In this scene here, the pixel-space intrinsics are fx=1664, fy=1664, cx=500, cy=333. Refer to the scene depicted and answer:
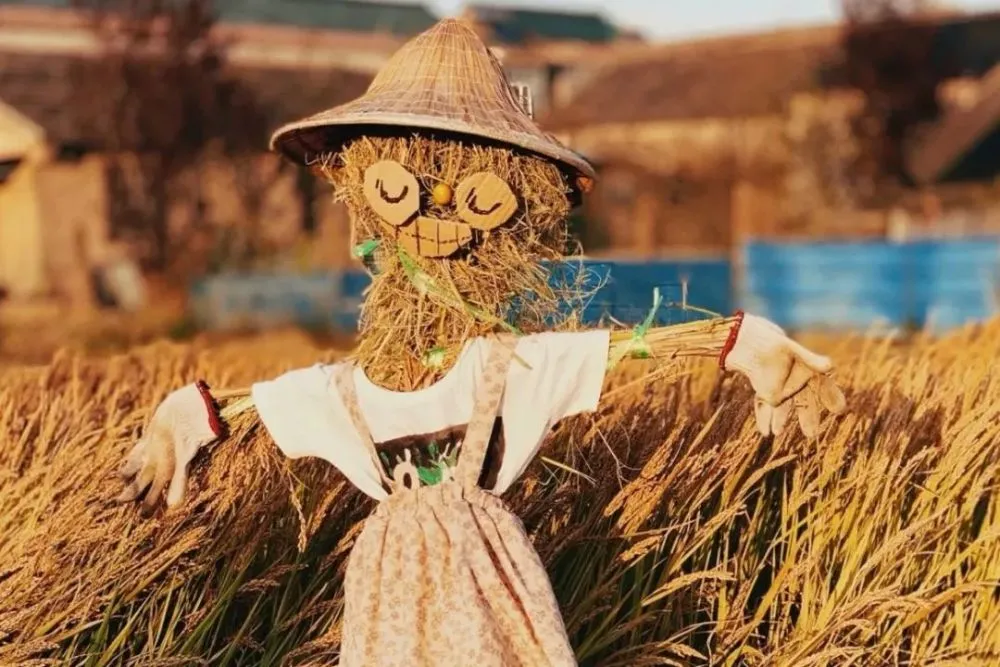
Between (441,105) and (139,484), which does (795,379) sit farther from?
(139,484)

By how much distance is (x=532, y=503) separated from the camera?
3.85m

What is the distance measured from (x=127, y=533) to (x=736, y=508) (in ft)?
4.52

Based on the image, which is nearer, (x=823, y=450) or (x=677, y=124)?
(x=823, y=450)

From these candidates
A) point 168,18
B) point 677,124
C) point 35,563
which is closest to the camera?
point 35,563

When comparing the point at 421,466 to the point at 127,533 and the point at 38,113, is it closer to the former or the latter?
the point at 127,533

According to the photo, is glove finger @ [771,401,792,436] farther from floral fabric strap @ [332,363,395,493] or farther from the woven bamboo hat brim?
floral fabric strap @ [332,363,395,493]

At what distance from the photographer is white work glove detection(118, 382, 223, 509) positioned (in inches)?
131

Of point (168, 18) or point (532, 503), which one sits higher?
point (168, 18)

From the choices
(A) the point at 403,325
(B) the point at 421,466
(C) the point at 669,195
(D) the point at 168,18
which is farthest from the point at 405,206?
(C) the point at 669,195

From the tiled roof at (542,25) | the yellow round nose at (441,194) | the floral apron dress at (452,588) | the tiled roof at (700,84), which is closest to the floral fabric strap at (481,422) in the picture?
the floral apron dress at (452,588)

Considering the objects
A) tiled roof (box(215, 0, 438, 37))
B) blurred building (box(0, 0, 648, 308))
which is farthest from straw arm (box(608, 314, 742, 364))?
tiled roof (box(215, 0, 438, 37))

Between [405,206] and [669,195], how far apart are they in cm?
2512

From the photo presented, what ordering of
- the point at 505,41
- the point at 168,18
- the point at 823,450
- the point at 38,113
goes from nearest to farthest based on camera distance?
the point at 823,450
the point at 168,18
the point at 38,113
the point at 505,41

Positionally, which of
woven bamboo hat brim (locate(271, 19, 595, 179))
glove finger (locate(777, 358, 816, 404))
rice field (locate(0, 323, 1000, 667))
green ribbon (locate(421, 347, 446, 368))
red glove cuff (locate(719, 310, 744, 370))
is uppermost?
woven bamboo hat brim (locate(271, 19, 595, 179))
